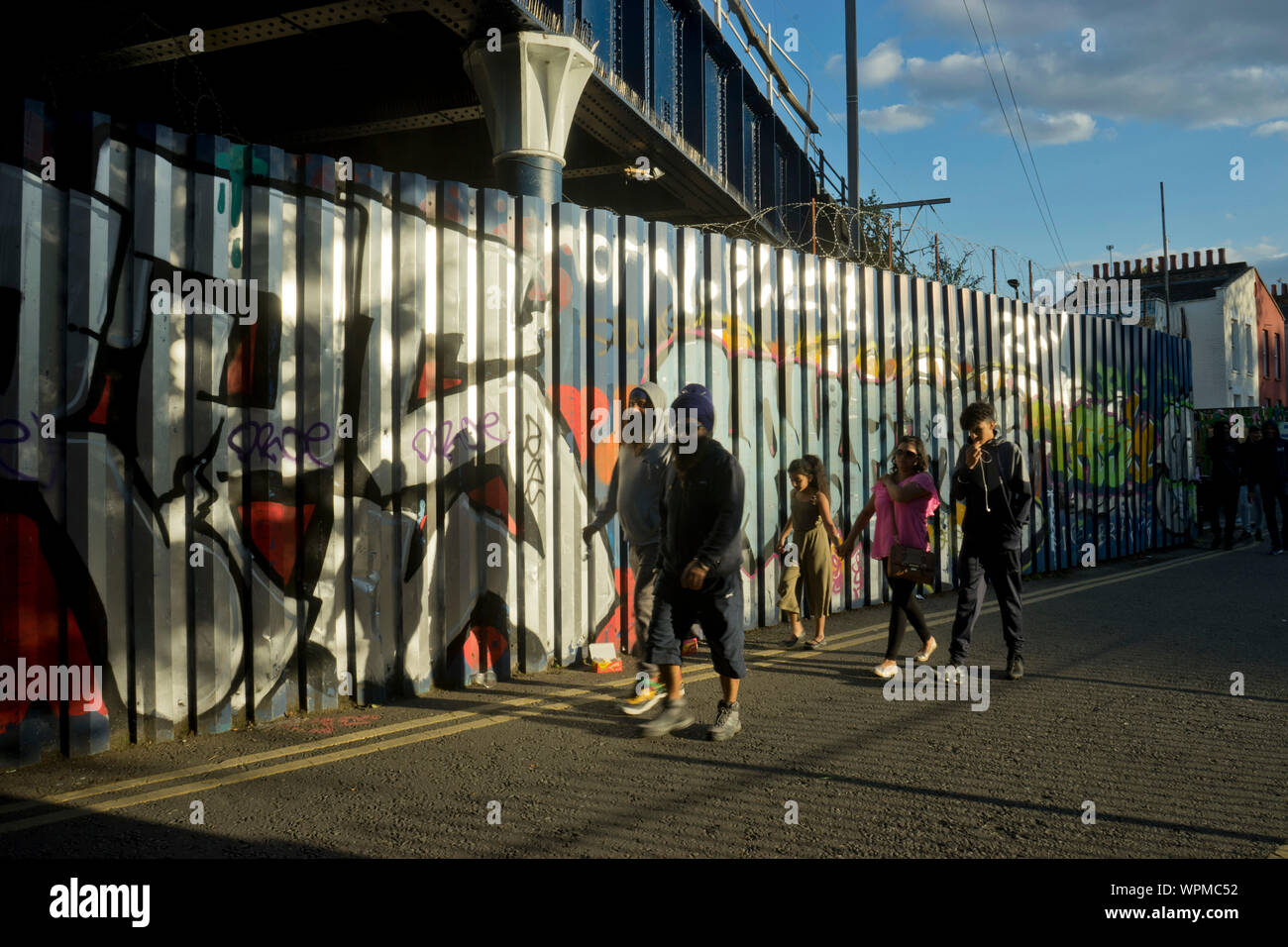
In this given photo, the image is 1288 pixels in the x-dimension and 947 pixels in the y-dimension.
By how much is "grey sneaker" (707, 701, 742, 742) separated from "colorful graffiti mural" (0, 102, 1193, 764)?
6.17 feet

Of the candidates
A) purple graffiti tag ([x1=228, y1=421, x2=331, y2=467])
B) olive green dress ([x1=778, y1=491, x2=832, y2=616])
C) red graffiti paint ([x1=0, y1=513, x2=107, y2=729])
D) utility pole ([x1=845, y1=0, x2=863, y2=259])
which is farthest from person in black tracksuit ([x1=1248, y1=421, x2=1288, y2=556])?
red graffiti paint ([x1=0, y1=513, x2=107, y2=729])

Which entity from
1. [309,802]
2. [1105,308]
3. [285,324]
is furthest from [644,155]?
[1105,308]

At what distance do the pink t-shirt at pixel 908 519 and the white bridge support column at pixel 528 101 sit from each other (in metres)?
6.14

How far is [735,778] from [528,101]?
29.3ft

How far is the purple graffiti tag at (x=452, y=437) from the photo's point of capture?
19.5 feet

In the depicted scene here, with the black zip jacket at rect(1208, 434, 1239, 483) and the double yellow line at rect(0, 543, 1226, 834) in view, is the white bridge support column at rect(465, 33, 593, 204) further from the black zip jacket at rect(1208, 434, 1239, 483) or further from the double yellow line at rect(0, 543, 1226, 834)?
the black zip jacket at rect(1208, 434, 1239, 483)

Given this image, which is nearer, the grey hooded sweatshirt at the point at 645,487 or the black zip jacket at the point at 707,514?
the black zip jacket at the point at 707,514

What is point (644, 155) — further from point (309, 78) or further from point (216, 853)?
point (216, 853)

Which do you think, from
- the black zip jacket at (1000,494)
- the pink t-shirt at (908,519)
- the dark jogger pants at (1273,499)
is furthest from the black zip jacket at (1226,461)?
the pink t-shirt at (908,519)

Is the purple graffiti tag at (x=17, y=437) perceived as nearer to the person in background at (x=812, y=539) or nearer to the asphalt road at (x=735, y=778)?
the asphalt road at (x=735, y=778)

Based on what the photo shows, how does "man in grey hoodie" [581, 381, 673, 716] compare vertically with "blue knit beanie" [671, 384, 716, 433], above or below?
below

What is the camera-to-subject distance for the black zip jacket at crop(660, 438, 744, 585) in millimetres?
4927
